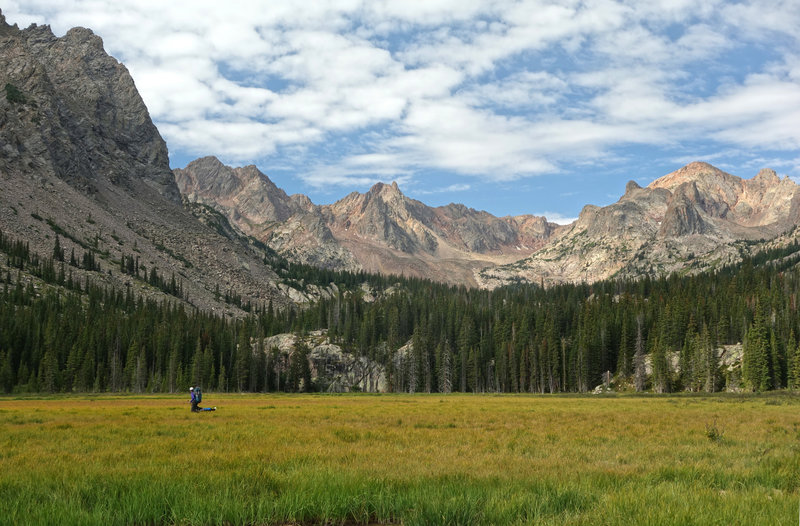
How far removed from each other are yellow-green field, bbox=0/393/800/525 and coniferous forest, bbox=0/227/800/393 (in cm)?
9159

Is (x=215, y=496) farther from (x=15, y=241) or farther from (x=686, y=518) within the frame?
(x=15, y=241)

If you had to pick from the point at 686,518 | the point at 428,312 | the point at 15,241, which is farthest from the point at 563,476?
→ the point at 15,241

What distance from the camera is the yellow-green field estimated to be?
8.36 meters

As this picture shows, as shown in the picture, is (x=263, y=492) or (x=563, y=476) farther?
(x=563, y=476)

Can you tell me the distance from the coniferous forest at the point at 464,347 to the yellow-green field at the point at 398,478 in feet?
300

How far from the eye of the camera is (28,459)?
14.5m

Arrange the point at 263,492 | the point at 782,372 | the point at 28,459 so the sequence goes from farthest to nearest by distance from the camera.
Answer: the point at 782,372
the point at 28,459
the point at 263,492

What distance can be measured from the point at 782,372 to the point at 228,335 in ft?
400

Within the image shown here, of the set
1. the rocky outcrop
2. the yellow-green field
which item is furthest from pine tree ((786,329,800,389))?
the rocky outcrop

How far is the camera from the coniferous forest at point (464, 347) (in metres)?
102

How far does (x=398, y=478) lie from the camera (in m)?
11.3

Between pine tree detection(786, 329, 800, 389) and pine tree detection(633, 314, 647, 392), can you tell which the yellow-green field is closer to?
pine tree detection(786, 329, 800, 389)

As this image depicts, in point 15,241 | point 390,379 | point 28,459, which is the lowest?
point 390,379

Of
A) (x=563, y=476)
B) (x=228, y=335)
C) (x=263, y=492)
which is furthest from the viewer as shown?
(x=228, y=335)
